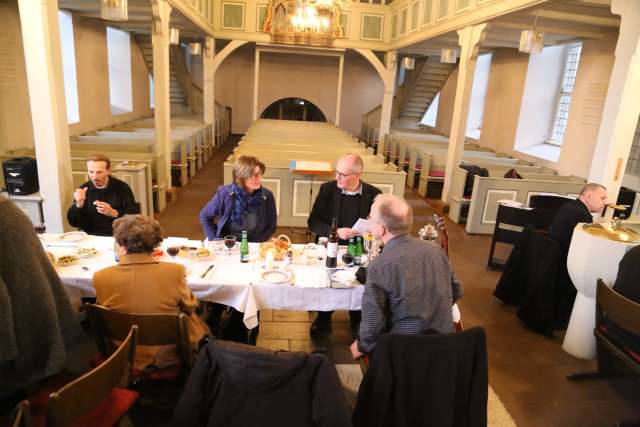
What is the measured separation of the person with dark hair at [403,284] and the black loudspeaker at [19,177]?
161 inches

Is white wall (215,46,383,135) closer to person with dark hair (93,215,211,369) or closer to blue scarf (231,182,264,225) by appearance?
blue scarf (231,182,264,225)

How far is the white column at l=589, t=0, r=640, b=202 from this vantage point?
429 centimetres

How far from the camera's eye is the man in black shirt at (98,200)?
4043 millimetres

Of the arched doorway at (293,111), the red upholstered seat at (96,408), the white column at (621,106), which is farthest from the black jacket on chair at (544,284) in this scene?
the arched doorway at (293,111)

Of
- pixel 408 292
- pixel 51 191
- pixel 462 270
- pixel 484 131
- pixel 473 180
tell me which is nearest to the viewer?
pixel 408 292

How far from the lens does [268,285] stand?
→ 3.02m

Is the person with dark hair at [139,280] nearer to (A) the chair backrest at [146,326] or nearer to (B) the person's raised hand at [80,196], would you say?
(A) the chair backrest at [146,326]

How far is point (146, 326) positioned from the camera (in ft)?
7.93

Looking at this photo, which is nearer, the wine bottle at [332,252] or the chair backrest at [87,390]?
the chair backrest at [87,390]

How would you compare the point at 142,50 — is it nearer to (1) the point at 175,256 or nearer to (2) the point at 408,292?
(1) the point at 175,256

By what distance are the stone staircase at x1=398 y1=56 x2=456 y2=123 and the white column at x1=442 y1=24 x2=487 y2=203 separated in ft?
24.8

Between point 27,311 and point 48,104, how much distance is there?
3004mm

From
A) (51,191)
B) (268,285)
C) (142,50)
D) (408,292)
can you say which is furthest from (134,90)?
(408,292)

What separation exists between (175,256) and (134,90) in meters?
12.3
